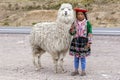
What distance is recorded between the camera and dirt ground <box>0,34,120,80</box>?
10.3 meters

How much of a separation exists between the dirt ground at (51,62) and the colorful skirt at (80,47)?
A: 0.62 metres

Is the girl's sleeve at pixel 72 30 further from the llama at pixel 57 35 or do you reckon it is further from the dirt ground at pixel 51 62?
the dirt ground at pixel 51 62

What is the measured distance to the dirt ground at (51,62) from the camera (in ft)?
33.8

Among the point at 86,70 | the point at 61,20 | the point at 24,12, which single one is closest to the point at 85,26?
the point at 61,20

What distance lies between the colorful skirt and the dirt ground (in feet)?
2.03

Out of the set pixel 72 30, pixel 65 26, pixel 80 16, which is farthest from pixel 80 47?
pixel 80 16

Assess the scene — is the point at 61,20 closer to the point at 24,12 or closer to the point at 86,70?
the point at 86,70

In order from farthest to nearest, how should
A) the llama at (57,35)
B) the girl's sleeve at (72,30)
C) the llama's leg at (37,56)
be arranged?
the llama's leg at (37,56) → the llama at (57,35) → the girl's sleeve at (72,30)

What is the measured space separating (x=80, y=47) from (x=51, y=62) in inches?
97.8

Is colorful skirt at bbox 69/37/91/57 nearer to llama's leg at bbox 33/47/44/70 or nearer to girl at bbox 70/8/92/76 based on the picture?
girl at bbox 70/8/92/76

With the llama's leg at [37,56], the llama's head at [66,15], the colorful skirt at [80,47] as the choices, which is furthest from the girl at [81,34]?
the llama's leg at [37,56]

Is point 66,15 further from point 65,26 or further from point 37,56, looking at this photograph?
point 37,56

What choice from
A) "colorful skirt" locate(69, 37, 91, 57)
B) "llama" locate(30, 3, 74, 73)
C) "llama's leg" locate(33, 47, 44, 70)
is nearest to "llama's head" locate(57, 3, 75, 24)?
"llama" locate(30, 3, 74, 73)

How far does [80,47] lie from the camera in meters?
10.1
